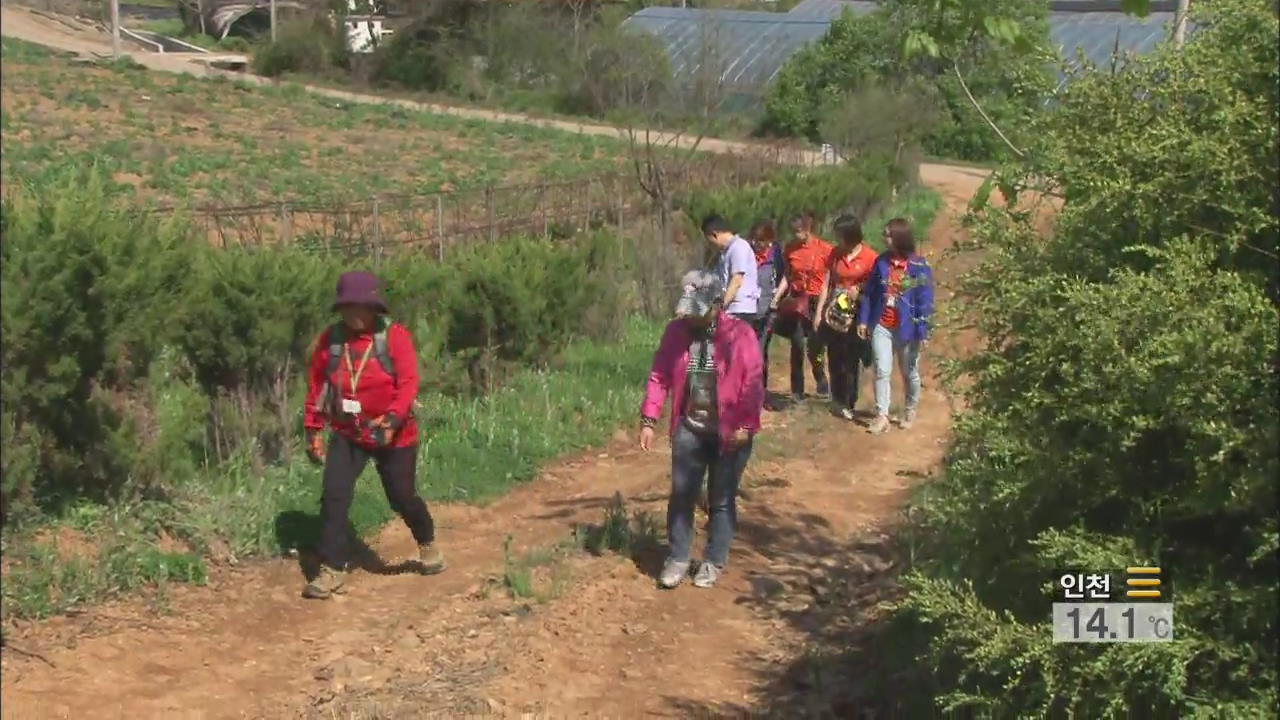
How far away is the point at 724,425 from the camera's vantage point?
7.05 meters

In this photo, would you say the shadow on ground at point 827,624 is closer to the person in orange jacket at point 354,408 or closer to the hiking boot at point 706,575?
the hiking boot at point 706,575

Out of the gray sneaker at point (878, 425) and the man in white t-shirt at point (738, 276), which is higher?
the man in white t-shirt at point (738, 276)

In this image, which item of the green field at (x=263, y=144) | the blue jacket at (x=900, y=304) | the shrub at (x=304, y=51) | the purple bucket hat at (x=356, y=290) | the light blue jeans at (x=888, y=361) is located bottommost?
the green field at (x=263, y=144)

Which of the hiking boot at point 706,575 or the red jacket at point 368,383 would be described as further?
the hiking boot at point 706,575

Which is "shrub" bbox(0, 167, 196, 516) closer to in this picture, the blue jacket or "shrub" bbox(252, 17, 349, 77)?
the blue jacket

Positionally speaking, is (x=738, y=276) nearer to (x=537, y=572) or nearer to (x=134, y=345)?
(x=537, y=572)

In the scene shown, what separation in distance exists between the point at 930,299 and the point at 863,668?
465cm

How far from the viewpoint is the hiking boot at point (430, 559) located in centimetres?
741

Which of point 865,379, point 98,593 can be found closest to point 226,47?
point 865,379

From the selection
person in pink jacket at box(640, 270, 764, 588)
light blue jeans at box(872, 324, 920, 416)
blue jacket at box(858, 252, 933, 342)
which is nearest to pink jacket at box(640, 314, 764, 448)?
person in pink jacket at box(640, 270, 764, 588)

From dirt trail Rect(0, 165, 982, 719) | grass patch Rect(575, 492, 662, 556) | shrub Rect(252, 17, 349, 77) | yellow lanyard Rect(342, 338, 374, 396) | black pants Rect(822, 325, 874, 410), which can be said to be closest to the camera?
dirt trail Rect(0, 165, 982, 719)

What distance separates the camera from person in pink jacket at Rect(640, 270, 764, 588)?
278 inches

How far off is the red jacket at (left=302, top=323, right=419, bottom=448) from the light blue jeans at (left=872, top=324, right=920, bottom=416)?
4.57 metres

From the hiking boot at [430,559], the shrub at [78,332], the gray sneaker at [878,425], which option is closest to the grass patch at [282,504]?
the shrub at [78,332]
